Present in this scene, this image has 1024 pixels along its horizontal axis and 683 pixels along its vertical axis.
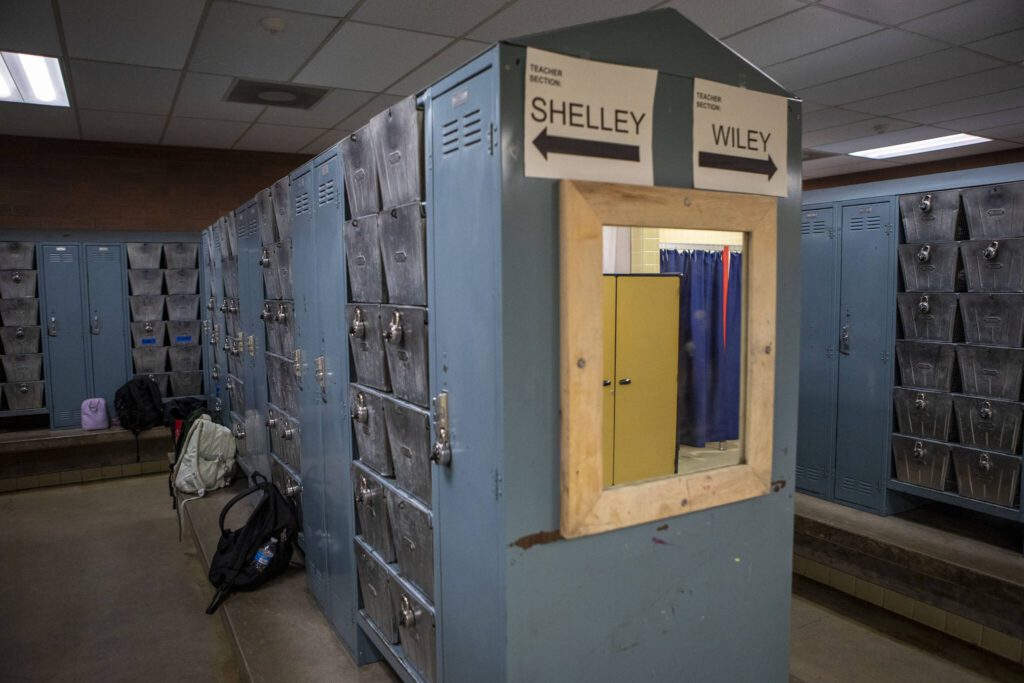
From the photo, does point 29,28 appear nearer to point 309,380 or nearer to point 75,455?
point 309,380

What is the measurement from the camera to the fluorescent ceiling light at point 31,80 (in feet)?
14.5

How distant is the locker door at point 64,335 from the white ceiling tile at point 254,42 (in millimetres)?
2989

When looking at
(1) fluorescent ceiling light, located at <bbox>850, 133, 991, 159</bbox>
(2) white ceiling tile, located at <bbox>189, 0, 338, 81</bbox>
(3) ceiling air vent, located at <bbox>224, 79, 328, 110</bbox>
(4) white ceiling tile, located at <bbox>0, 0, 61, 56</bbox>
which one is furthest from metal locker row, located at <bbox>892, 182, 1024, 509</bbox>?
(4) white ceiling tile, located at <bbox>0, 0, 61, 56</bbox>

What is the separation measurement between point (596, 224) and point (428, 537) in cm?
114

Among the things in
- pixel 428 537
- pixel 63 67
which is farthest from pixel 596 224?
pixel 63 67

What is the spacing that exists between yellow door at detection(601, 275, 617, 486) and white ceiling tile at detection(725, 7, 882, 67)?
98.1 inches

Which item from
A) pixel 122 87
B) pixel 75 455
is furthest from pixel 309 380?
pixel 75 455

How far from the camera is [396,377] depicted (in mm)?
2350

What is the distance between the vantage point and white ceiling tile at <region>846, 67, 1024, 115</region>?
16.2 ft

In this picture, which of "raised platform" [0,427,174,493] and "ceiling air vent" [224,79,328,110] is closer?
"ceiling air vent" [224,79,328,110]

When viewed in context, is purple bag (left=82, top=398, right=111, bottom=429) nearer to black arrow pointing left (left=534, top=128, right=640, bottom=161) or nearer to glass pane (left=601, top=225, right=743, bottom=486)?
glass pane (left=601, top=225, right=743, bottom=486)

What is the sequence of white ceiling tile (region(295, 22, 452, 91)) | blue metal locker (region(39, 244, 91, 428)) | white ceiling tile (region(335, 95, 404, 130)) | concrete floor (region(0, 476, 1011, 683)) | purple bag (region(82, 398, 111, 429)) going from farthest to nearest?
purple bag (region(82, 398, 111, 429))
blue metal locker (region(39, 244, 91, 428))
white ceiling tile (region(335, 95, 404, 130))
white ceiling tile (region(295, 22, 452, 91))
concrete floor (region(0, 476, 1011, 683))

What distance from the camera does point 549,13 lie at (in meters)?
3.68

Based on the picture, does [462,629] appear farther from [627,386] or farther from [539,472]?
[627,386]
